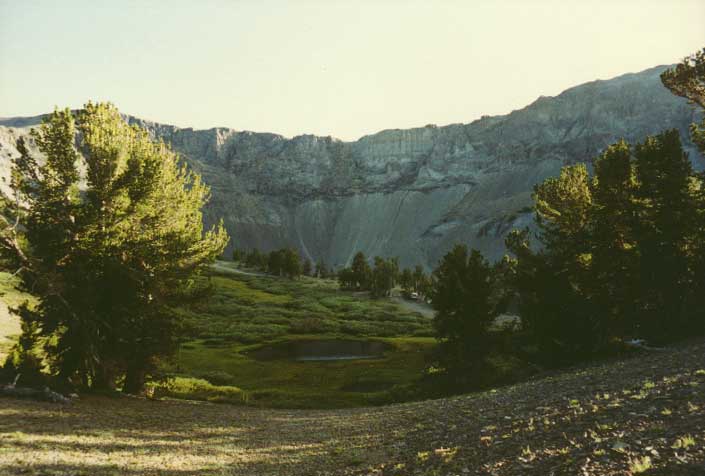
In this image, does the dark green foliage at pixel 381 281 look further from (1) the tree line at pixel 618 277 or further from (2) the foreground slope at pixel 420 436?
(2) the foreground slope at pixel 420 436

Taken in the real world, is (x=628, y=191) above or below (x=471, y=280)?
above

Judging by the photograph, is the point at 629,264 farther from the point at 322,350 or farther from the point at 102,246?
the point at 322,350

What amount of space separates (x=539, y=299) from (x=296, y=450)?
101 feet

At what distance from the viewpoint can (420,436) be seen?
2048 cm

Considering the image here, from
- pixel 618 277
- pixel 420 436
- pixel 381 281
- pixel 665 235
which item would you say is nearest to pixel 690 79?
pixel 665 235

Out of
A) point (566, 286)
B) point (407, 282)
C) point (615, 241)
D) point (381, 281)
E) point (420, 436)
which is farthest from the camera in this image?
point (407, 282)

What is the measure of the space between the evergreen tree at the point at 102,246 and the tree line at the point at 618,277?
23375 millimetres

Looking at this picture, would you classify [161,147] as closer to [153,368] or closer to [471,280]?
[153,368]

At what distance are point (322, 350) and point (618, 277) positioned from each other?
52357 millimetres

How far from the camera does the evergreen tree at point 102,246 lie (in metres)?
27.9

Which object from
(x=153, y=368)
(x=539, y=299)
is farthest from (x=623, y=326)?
(x=153, y=368)

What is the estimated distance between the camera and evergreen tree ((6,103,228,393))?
27875 mm

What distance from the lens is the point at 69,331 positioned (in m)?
28.1

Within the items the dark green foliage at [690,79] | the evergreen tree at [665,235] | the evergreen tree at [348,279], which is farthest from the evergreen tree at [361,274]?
the dark green foliage at [690,79]
